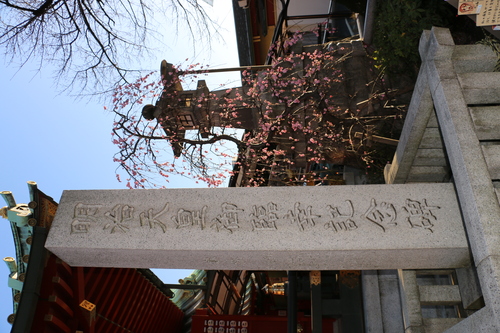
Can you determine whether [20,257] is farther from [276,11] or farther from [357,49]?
[276,11]

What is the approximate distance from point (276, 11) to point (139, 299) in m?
14.1

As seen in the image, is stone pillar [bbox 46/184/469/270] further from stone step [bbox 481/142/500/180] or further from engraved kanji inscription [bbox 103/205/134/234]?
stone step [bbox 481/142/500/180]

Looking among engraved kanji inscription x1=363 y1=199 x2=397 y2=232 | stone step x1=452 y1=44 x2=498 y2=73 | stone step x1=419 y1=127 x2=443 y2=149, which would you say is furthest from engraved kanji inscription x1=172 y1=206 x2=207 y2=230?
stone step x1=452 y1=44 x2=498 y2=73

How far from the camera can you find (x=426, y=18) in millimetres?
7691

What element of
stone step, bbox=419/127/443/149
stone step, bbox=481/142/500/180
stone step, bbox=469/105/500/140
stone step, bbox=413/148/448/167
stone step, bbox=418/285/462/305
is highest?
stone step, bbox=419/127/443/149

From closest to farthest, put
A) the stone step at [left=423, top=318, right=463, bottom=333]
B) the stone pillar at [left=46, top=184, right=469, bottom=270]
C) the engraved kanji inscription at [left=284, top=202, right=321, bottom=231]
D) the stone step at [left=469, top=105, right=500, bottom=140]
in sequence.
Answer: the stone step at [left=469, top=105, right=500, bottom=140] < the stone pillar at [left=46, top=184, right=469, bottom=270] < the engraved kanji inscription at [left=284, top=202, right=321, bottom=231] < the stone step at [left=423, top=318, right=463, bottom=333]

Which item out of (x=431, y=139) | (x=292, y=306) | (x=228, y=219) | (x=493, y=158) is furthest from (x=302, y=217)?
(x=292, y=306)

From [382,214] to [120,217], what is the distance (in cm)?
273

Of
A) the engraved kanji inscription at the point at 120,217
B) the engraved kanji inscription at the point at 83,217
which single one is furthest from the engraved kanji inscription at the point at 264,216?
the engraved kanji inscription at the point at 83,217

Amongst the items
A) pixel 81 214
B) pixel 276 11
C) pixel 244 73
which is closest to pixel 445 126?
pixel 81 214

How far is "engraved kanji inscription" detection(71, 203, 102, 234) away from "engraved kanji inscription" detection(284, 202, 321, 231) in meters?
2.07

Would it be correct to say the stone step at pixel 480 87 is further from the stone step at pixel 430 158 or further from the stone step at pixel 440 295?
the stone step at pixel 440 295

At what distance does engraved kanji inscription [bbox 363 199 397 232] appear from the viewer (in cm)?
367

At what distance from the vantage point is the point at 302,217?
3779 millimetres
